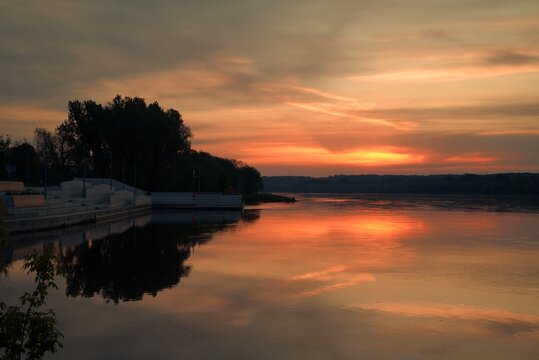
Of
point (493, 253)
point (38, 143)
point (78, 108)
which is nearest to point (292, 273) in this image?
point (493, 253)

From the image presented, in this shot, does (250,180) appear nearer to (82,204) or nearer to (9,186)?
(82,204)

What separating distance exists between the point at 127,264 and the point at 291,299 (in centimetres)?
702

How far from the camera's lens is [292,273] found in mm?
15773

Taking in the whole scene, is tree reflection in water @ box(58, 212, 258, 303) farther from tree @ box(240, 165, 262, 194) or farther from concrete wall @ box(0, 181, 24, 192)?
tree @ box(240, 165, 262, 194)

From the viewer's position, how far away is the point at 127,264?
17172mm

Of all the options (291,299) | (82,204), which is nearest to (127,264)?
(291,299)

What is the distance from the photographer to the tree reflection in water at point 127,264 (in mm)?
13084

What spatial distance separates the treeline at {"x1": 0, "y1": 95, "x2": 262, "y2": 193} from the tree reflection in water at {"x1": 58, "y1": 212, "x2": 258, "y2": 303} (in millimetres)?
43844

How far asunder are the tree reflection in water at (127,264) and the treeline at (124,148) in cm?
4384

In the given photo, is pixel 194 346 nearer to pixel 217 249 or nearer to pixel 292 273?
pixel 292 273

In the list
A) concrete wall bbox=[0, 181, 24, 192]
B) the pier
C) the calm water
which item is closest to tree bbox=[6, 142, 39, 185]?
the pier

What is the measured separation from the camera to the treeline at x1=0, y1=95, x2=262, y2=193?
69.0 metres

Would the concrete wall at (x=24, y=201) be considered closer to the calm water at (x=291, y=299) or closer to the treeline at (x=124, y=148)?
the calm water at (x=291, y=299)

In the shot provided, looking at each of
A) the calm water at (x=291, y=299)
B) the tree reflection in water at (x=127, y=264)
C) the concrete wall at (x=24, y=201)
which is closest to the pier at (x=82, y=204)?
the concrete wall at (x=24, y=201)
